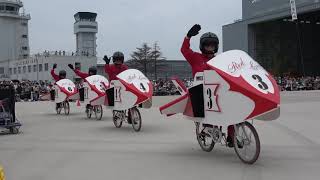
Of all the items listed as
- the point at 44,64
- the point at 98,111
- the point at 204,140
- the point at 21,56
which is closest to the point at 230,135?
the point at 204,140

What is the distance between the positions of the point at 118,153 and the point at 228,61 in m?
2.70

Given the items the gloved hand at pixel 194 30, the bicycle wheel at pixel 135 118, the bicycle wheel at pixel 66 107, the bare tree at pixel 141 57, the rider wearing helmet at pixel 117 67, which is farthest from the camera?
the bare tree at pixel 141 57

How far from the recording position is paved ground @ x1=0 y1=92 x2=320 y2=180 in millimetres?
6777

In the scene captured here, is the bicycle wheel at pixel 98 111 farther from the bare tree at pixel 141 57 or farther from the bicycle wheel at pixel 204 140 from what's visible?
the bare tree at pixel 141 57

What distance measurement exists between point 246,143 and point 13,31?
259 ft

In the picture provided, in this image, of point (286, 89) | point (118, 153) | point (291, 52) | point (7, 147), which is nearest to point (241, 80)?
point (118, 153)

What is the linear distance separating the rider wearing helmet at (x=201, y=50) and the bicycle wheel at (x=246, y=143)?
4.63 ft

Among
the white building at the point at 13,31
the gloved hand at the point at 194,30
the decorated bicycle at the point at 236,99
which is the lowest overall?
the decorated bicycle at the point at 236,99

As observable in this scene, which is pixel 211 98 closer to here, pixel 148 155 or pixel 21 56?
pixel 148 155

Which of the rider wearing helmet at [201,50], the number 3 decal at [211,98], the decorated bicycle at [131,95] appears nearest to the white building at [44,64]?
the decorated bicycle at [131,95]

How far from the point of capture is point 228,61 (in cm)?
729

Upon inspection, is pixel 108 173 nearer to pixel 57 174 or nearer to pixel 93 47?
pixel 57 174

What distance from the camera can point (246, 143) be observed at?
717cm

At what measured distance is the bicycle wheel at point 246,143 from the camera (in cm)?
698
